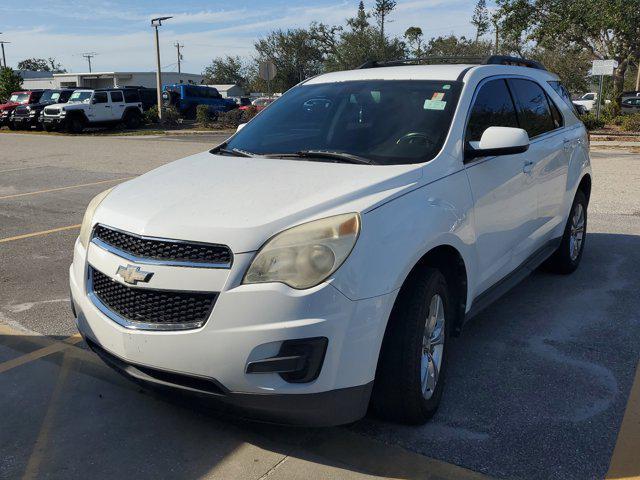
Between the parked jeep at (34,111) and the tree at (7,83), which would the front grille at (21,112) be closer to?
the parked jeep at (34,111)

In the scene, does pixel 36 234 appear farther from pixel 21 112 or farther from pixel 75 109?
pixel 21 112

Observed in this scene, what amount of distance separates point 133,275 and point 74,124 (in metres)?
27.5

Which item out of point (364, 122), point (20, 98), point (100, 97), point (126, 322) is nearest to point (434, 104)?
point (364, 122)

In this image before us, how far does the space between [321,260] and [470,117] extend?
1682 mm

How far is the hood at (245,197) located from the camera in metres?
2.72

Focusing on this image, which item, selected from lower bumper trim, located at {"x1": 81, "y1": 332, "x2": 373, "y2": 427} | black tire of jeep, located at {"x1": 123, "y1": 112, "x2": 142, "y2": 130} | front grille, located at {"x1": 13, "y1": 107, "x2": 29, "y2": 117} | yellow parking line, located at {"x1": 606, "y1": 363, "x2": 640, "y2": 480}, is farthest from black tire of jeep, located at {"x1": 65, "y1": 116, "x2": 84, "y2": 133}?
yellow parking line, located at {"x1": 606, "y1": 363, "x2": 640, "y2": 480}

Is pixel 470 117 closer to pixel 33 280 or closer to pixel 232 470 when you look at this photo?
pixel 232 470

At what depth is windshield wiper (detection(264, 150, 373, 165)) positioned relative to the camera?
3505 mm

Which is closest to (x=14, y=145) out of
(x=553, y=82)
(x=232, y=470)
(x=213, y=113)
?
(x=213, y=113)

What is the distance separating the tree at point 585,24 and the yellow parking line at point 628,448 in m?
27.0

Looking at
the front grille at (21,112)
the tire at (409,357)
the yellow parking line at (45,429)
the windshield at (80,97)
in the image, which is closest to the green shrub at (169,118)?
the windshield at (80,97)

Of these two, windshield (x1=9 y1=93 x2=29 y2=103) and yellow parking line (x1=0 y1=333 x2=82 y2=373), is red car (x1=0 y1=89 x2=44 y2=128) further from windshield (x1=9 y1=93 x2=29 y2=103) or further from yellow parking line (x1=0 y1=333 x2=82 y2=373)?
yellow parking line (x1=0 y1=333 x2=82 y2=373)

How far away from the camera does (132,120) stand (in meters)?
31.0

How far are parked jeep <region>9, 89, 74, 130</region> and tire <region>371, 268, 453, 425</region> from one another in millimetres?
29015
